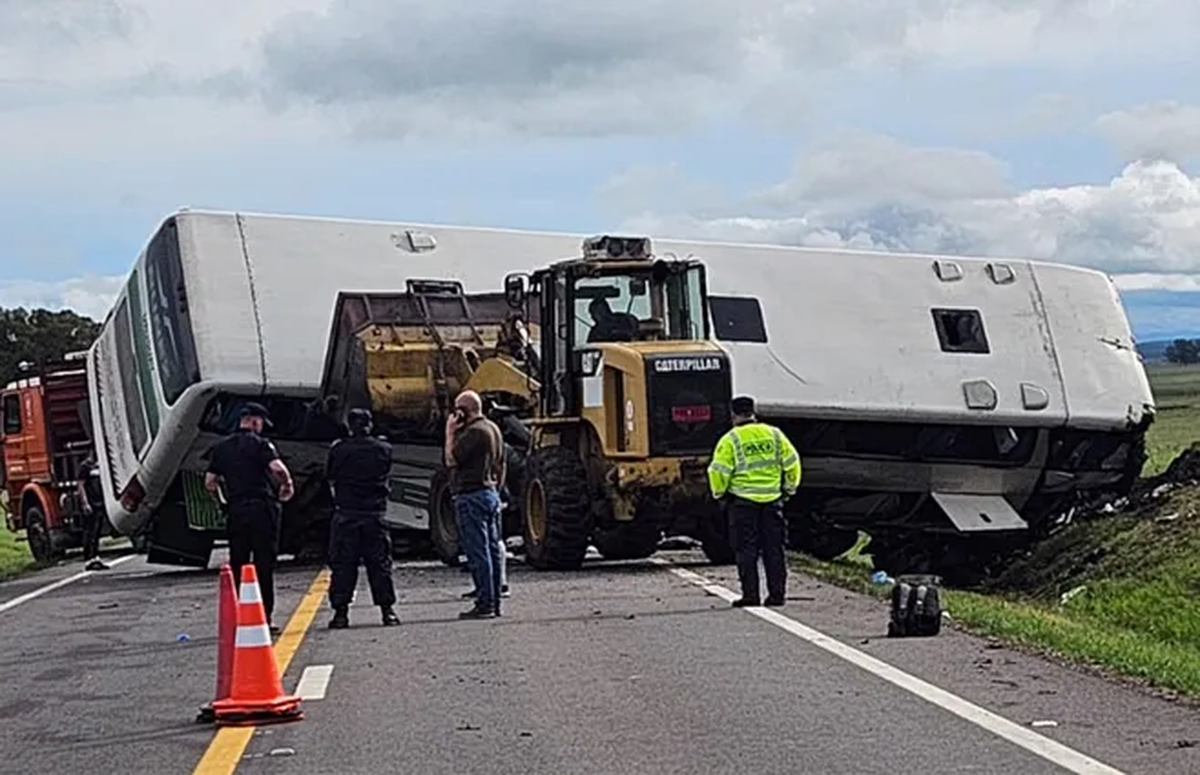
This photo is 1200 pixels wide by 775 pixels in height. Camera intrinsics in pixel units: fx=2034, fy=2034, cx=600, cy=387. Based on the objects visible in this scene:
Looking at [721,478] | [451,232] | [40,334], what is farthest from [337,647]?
[40,334]

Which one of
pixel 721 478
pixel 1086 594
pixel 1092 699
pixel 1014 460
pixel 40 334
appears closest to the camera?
pixel 1092 699

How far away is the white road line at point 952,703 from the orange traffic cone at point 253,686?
3385 millimetres

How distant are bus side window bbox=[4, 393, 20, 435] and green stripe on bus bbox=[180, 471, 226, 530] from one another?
930 cm

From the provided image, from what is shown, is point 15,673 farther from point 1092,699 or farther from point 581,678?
point 1092,699

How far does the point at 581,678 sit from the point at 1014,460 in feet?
45.5

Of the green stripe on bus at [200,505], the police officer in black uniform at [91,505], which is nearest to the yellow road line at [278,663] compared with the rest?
the green stripe on bus at [200,505]

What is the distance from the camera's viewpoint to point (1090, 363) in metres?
25.3

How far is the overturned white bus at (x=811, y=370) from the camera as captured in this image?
23.0 m

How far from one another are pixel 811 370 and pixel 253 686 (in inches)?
561

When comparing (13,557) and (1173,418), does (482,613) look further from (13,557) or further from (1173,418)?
(1173,418)

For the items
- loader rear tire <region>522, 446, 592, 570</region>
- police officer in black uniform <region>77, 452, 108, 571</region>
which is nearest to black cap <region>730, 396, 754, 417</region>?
loader rear tire <region>522, 446, 592, 570</region>

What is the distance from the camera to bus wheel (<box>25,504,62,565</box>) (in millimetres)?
31953

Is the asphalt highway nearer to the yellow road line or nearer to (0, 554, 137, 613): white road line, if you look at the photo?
the yellow road line

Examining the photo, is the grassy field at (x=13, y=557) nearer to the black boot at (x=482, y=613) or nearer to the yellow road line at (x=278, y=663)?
the yellow road line at (x=278, y=663)
